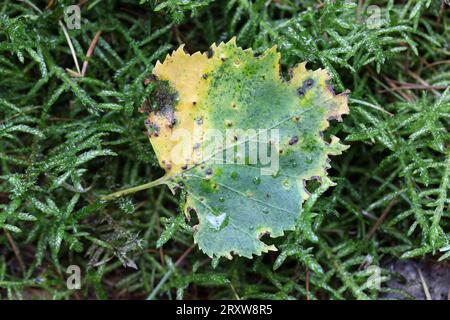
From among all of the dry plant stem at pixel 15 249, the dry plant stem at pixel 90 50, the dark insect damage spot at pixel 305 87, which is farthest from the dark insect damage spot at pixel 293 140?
the dry plant stem at pixel 15 249

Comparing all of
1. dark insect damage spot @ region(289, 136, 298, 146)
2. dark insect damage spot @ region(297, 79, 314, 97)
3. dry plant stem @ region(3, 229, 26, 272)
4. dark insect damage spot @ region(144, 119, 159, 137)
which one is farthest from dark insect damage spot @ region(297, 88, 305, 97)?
dry plant stem @ region(3, 229, 26, 272)

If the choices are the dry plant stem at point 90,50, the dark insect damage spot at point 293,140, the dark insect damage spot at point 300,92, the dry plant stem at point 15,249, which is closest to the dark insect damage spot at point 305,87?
the dark insect damage spot at point 300,92

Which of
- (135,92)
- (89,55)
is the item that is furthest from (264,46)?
(89,55)

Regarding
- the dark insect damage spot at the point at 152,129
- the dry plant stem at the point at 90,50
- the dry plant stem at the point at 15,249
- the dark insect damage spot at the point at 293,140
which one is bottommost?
the dry plant stem at the point at 15,249

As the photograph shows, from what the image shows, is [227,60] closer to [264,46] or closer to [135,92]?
[264,46]

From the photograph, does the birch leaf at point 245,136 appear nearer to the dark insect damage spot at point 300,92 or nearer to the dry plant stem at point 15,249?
the dark insect damage spot at point 300,92

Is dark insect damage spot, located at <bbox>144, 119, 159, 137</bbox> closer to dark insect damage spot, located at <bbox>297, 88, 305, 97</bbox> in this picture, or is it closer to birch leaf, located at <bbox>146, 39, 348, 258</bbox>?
birch leaf, located at <bbox>146, 39, 348, 258</bbox>

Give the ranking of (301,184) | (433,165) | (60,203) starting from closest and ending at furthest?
(301,184) < (433,165) < (60,203)

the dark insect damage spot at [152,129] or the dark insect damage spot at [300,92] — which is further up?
the dark insect damage spot at [300,92]

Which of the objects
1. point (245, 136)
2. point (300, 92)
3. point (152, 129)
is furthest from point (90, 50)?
point (300, 92)

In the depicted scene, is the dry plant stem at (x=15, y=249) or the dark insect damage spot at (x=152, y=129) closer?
the dark insect damage spot at (x=152, y=129)
